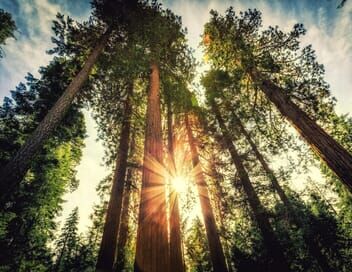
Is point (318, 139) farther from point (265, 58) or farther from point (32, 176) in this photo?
point (32, 176)

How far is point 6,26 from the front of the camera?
11.7 m

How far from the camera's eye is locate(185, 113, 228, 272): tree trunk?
7668 millimetres

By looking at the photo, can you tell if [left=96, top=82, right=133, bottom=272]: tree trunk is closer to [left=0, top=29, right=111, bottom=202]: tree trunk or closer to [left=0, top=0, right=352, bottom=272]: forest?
[left=0, top=0, right=352, bottom=272]: forest

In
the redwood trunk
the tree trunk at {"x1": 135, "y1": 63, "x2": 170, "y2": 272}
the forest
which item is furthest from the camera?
the redwood trunk

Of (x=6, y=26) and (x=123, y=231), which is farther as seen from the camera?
(x=6, y=26)

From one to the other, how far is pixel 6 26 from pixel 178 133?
1186 cm

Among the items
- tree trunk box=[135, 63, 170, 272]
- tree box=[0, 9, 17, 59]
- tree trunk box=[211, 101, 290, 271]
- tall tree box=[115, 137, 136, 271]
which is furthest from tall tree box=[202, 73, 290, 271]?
tree box=[0, 9, 17, 59]

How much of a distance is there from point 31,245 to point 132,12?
14340 mm

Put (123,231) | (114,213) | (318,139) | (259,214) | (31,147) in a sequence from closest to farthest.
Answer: (318,139)
(31,147)
(114,213)
(259,214)
(123,231)

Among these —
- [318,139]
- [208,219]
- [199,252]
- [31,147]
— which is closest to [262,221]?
[208,219]

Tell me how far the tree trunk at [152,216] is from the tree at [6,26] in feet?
42.1

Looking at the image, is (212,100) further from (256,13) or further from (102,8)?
(102,8)

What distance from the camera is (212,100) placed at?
13133 mm

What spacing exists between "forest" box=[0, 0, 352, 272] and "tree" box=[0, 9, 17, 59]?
0.06 meters
